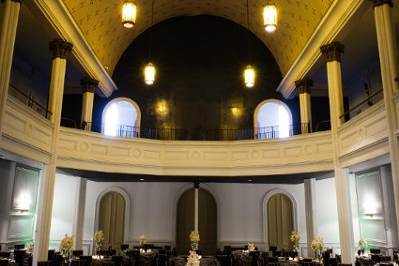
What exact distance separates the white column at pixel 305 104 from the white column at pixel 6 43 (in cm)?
975

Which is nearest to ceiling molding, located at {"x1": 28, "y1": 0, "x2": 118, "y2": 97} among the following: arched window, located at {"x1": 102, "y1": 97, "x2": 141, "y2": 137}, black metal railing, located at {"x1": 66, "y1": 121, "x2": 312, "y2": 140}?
arched window, located at {"x1": 102, "y1": 97, "x2": 141, "y2": 137}

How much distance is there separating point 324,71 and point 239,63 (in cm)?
369

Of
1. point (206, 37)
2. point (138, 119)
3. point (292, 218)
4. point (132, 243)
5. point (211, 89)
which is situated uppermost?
point (206, 37)

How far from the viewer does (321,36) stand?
1192 cm

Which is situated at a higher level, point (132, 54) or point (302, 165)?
point (132, 54)

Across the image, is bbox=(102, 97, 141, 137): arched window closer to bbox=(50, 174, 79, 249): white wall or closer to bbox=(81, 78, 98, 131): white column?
bbox=(81, 78, 98, 131): white column

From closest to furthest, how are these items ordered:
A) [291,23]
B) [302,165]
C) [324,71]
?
1. [302,165]
2. [291,23]
3. [324,71]

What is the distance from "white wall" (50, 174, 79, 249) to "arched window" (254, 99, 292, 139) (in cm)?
764

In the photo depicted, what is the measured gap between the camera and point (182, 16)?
17.4 metres

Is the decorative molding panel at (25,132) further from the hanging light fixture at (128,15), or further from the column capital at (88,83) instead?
the column capital at (88,83)

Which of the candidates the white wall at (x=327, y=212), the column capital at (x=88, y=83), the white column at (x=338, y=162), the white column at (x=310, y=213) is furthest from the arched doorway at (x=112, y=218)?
the white column at (x=338, y=162)

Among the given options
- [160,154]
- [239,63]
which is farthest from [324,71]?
[160,154]

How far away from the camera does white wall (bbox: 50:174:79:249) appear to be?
15.2m

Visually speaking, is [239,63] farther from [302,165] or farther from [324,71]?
[302,165]
